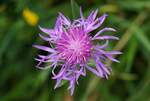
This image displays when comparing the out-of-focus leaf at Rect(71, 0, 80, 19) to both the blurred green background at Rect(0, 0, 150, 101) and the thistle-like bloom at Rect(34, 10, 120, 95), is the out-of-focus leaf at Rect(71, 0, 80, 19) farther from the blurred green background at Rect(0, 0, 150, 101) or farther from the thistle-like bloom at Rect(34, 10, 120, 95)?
the blurred green background at Rect(0, 0, 150, 101)

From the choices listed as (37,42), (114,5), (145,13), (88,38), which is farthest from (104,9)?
(88,38)

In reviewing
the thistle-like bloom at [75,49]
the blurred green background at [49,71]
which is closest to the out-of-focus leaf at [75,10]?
the thistle-like bloom at [75,49]

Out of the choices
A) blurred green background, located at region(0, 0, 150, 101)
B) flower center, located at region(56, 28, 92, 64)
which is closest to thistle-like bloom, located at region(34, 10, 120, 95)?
flower center, located at region(56, 28, 92, 64)

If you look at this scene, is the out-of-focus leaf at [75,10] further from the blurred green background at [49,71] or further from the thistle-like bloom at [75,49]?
the blurred green background at [49,71]

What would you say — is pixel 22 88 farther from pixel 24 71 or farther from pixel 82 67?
pixel 82 67

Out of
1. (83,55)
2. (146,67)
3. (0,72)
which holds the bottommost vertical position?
(146,67)

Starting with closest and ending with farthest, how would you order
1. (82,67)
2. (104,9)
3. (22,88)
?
(82,67) → (104,9) → (22,88)
